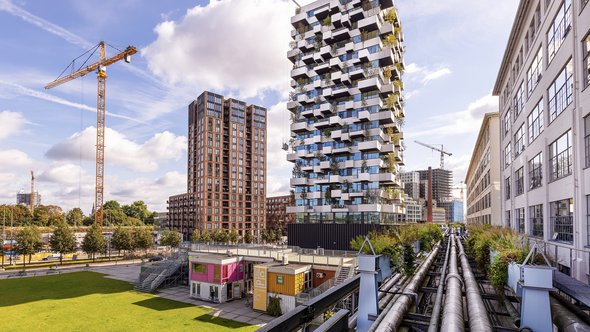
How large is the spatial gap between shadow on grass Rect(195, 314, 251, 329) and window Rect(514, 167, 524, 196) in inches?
1286

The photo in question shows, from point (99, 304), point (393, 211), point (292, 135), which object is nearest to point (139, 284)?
point (99, 304)

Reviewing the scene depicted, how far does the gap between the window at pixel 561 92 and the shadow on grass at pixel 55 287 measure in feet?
189

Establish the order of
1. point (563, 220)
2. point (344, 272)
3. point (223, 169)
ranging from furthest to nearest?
point (223, 169) → point (344, 272) → point (563, 220)

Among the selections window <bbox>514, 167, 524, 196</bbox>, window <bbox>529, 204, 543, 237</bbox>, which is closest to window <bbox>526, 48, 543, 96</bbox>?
window <bbox>514, 167, 524, 196</bbox>

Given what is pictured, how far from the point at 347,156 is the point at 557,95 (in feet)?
149

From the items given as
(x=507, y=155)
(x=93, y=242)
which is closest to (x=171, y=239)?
(x=93, y=242)

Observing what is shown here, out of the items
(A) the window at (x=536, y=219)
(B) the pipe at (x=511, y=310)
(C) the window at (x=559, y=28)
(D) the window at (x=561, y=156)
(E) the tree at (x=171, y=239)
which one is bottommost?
(E) the tree at (x=171, y=239)

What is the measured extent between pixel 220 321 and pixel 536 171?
3419 centimetres

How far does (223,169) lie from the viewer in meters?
140

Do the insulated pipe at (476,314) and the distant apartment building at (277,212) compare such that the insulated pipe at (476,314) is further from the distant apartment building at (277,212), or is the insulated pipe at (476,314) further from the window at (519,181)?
the distant apartment building at (277,212)

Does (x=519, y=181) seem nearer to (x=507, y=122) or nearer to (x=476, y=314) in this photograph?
(x=507, y=122)

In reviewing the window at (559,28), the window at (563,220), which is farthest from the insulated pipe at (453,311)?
the window at (559,28)

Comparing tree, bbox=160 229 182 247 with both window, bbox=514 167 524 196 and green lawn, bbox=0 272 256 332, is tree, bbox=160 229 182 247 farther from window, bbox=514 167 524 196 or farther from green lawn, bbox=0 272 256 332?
window, bbox=514 167 524 196

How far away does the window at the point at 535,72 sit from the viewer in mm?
29578
